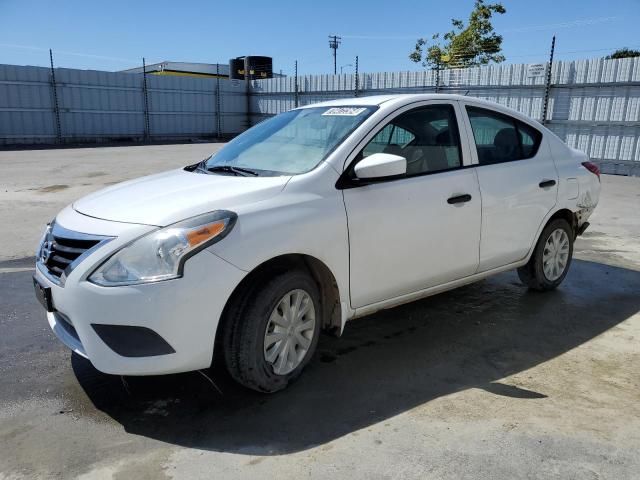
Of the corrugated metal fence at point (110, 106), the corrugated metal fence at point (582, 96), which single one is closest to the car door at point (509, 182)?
the corrugated metal fence at point (582, 96)

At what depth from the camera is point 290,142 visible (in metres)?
3.74

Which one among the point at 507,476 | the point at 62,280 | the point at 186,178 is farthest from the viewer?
the point at 186,178

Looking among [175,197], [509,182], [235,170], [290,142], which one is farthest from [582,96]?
[175,197]

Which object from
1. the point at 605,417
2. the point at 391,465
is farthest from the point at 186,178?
the point at 605,417

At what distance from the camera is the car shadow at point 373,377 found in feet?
9.27

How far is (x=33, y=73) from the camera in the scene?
22703 millimetres

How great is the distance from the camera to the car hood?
2852mm

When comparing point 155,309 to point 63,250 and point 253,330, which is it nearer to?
point 253,330

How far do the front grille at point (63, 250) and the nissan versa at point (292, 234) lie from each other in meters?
0.01

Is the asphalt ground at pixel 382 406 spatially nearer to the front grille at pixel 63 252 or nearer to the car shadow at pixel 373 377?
the car shadow at pixel 373 377

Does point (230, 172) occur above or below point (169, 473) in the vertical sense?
above

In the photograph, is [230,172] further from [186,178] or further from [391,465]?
[391,465]

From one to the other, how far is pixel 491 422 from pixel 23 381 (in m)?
2.72

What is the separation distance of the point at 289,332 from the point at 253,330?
287mm
